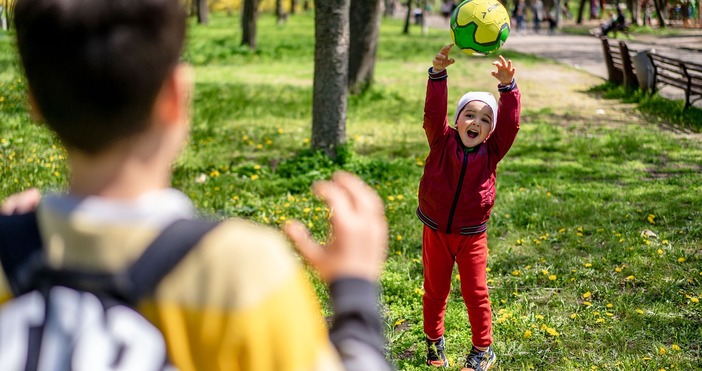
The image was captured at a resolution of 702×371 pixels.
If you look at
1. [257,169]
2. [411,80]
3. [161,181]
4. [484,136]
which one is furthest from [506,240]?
[411,80]

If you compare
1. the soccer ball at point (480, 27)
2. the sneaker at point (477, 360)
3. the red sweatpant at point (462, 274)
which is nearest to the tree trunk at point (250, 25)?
the soccer ball at point (480, 27)

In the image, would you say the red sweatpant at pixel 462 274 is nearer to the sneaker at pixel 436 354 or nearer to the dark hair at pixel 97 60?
the sneaker at pixel 436 354

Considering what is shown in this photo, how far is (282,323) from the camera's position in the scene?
1.09 metres

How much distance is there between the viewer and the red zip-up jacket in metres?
3.94

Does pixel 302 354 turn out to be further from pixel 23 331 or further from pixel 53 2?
pixel 53 2

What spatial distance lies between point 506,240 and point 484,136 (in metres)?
2.42

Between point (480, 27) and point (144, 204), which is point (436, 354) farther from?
point (144, 204)

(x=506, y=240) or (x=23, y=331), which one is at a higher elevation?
(x=23, y=331)

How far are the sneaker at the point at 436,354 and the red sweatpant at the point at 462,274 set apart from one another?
0.12 meters

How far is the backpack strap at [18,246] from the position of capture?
1.17 m

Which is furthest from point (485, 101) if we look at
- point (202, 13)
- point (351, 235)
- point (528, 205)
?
point (202, 13)

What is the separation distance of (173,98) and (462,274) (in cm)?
306

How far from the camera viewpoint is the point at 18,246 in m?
1.18

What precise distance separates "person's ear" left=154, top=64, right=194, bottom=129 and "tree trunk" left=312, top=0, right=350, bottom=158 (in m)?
7.04
